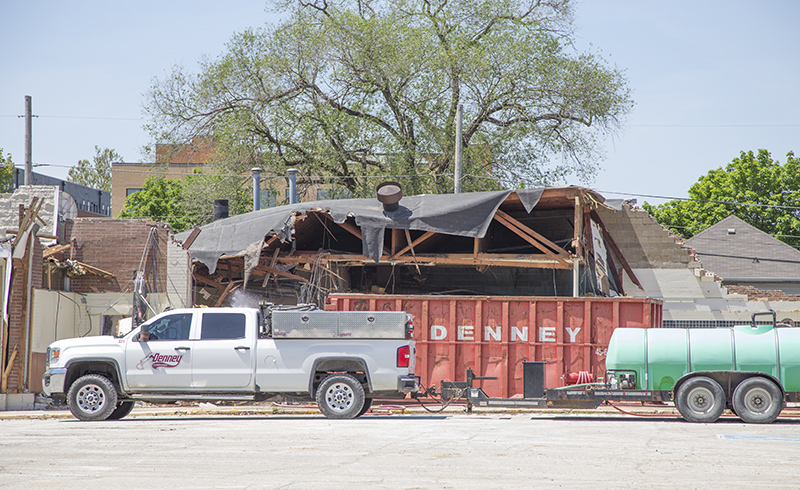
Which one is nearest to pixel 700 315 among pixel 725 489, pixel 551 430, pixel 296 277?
pixel 296 277

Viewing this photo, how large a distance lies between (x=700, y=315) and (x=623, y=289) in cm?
247

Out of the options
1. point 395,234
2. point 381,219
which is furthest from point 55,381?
point 395,234

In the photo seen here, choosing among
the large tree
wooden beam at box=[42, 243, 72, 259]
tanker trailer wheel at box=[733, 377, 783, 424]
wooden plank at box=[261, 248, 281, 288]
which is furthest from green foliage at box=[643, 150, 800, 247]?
wooden beam at box=[42, 243, 72, 259]

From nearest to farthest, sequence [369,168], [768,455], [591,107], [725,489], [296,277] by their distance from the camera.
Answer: [725,489], [768,455], [296,277], [591,107], [369,168]

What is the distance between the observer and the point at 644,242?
2566 centimetres

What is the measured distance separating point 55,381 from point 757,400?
1217cm

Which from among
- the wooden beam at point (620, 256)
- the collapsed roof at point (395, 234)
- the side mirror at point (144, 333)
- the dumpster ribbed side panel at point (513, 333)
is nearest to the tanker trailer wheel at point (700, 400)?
the dumpster ribbed side panel at point (513, 333)

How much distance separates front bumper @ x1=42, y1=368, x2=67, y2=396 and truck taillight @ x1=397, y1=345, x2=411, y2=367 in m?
5.77

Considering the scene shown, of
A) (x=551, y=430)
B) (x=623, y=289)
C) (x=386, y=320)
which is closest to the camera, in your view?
(x=551, y=430)

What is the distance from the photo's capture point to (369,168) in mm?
37969

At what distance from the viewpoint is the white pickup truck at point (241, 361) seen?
14.4m

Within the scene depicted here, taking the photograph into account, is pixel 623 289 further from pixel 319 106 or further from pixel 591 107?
pixel 319 106

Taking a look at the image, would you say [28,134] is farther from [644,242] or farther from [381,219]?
[644,242]

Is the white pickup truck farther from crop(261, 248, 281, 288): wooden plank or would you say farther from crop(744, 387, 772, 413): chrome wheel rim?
crop(261, 248, 281, 288): wooden plank
